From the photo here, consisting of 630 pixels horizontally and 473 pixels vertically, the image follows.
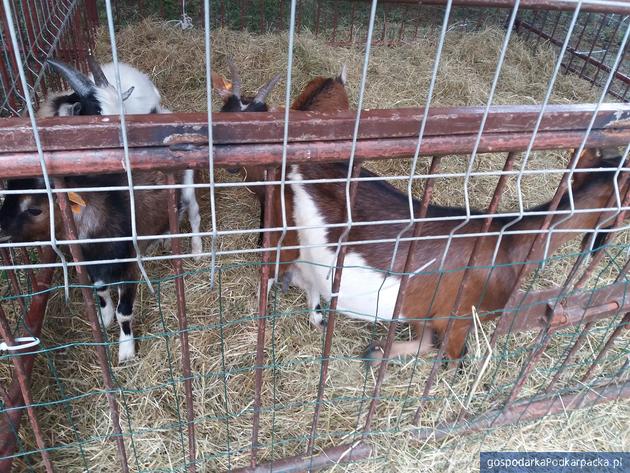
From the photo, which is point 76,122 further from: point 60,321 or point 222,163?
point 60,321

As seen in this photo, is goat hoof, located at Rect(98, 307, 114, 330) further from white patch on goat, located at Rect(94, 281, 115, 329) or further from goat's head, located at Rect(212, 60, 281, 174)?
goat's head, located at Rect(212, 60, 281, 174)

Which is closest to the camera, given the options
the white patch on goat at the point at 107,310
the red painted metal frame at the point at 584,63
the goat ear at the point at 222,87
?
the white patch on goat at the point at 107,310

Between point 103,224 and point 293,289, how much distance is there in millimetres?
1274

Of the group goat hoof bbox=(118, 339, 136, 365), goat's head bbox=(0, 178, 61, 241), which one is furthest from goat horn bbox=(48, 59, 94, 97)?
goat hoof bbox=(118, 339, 136, 365)

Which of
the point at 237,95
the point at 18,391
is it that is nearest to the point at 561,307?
the point at 18,391

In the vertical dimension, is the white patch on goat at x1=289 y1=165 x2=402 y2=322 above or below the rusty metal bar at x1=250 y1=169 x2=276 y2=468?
below

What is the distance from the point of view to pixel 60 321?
9.38 feet

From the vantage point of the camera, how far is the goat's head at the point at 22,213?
238cm

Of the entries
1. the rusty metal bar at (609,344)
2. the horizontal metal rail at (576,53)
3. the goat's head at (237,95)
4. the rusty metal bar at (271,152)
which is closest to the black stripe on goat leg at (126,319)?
the goat's head at (237,95)

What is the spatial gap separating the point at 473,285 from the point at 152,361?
5.65 ft

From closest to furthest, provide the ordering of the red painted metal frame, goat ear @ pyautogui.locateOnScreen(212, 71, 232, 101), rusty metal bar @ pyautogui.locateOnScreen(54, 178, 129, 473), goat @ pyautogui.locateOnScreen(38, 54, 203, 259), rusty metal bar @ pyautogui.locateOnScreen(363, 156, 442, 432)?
rusty metal bar @ pyautogui.locateOnScreen(54, 178, 129, 473) < rusty metal bar @ pyautogui.locateOnScreen(363, 156, 442, 432) < goat @ pyautogui.locateOnScreen(38, 54, 203, 259) < goat ear @ pyautogui.locateOnScreen(212, 71, 232, 101) < the red painted metal frame

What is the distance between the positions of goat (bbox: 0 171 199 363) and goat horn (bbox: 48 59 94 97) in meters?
0.56

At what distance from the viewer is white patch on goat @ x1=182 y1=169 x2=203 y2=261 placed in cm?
353

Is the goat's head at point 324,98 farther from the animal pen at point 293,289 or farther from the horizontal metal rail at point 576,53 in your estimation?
the horizontal metal rail at point 576,53
